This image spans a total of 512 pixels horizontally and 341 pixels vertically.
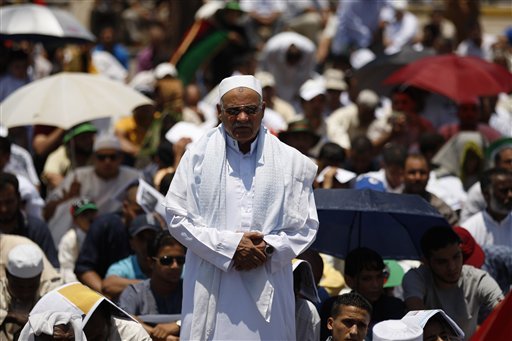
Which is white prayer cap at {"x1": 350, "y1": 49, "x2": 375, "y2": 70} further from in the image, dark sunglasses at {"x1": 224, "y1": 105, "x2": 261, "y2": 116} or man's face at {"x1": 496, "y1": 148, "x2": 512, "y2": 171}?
dark sunglasses at {"x1": 224, "y1": 105, "x2": 261, "y2": 116}

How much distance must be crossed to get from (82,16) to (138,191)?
40.5ft

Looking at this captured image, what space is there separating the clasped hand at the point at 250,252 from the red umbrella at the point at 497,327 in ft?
4.37

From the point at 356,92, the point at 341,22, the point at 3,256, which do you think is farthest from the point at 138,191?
the point at 341,22

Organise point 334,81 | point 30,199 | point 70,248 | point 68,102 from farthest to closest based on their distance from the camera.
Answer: point 334,81
point 68,102
point 30,199
point 70,248

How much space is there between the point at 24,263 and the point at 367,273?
7.72 ft

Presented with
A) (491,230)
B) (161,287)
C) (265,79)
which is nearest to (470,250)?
(491,230)

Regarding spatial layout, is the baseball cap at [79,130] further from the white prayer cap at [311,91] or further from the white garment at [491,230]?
the white garment at [491,230]

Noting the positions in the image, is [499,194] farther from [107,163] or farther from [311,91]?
[311,91]

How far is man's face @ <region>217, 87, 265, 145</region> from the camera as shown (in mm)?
8312

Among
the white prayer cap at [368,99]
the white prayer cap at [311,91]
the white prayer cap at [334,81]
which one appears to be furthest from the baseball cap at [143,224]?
the white prayer cap at [334,81]

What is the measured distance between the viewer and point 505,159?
1227 centimetres

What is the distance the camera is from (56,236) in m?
11.9

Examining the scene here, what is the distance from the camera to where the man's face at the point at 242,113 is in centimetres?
831

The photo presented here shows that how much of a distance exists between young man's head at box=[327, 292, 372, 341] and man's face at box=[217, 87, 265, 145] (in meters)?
1.21
